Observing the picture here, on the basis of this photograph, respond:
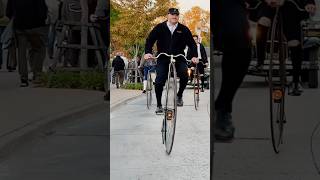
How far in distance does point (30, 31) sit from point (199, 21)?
90cm

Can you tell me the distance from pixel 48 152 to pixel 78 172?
0.16m

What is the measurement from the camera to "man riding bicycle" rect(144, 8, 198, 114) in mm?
2850

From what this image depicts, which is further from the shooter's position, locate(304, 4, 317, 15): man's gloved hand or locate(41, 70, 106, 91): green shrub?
locate(41, 70, 106, 91): green shrub

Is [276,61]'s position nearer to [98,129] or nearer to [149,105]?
[149,105]

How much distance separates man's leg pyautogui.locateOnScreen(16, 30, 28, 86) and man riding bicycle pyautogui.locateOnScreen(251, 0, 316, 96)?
1.11 metres

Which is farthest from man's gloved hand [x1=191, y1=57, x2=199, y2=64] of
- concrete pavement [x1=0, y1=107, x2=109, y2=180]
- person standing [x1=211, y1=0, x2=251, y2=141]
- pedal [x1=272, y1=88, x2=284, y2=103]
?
concrete pavement [x1=0, y1=107, x2=109, y2=180]

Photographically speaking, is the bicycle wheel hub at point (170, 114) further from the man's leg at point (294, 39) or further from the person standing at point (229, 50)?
the man's leg at point (294, 39)

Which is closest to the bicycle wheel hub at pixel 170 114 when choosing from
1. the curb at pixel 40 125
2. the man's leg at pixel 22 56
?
the curb at pixel 40 125

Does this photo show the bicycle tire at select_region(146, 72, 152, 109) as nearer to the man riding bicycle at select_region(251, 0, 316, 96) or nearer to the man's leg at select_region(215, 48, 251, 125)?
the man's leg at select_region(215, 48, 251, 125)

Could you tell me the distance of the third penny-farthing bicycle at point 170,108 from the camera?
2.89m

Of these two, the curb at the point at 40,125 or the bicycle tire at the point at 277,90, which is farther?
the curb at the point at 40,125

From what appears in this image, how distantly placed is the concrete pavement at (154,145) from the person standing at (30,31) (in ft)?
1.74

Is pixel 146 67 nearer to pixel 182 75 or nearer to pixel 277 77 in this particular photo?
pixel 182 75

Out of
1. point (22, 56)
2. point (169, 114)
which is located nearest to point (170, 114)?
point (169, 114)
